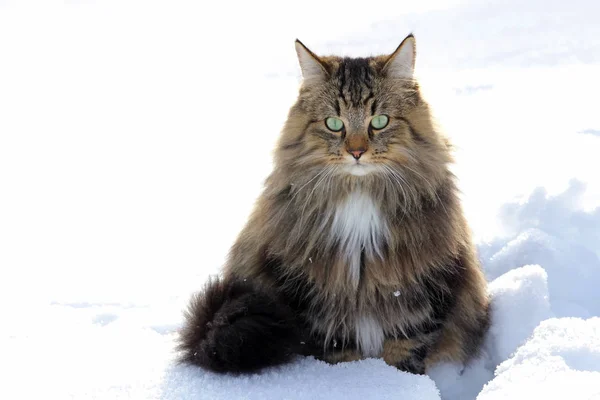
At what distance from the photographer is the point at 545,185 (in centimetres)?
338

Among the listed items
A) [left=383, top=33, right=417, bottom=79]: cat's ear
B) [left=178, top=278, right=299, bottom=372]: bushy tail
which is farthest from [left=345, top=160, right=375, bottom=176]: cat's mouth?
[left=178, top=278, right=299, bottom=372]: bushy tail

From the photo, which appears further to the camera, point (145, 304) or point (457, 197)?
point (145, 304)

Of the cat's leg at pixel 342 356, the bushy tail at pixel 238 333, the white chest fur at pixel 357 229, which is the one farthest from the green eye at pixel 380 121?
the cat's leg at pixel 342 356

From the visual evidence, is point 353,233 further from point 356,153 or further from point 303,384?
point 303,384

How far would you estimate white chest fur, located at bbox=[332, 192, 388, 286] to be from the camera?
6.34 ft

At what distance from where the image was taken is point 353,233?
1.95 meters

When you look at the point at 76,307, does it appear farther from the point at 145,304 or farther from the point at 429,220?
the point at 429,220

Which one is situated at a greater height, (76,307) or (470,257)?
(470,257)

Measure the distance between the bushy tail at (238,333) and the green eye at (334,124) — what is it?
24.5 inches

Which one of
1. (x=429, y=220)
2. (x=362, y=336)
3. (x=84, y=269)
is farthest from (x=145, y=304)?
(x=429, y=220)

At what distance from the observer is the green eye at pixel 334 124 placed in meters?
1.94

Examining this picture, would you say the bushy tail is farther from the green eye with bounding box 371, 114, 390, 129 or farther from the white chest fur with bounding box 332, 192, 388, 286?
the green eye with bounding box 371, 114, 390, 129

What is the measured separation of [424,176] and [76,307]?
2.09 m

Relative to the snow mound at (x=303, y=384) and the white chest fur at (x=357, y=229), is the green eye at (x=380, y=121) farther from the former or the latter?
the snow mound at (x=303, y=384)
